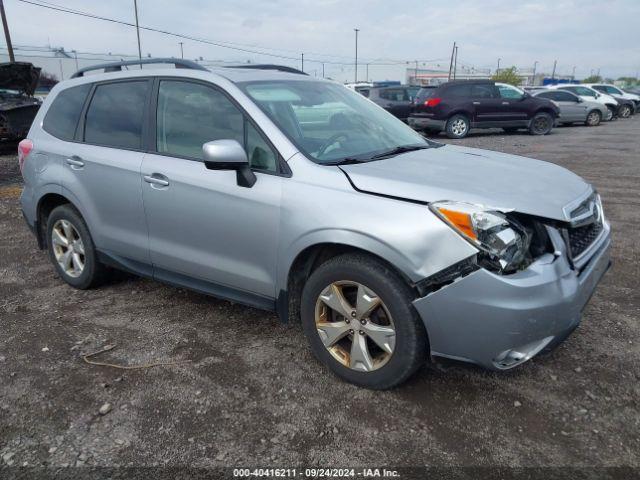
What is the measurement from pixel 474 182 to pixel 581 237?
27.1 inches

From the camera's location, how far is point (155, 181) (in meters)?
3.42

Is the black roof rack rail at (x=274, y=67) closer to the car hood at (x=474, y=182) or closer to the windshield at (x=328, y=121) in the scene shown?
the windshield at (x=328, y=121)

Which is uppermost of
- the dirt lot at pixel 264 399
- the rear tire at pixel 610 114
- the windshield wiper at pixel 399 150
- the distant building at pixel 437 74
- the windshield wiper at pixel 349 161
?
the windshield wiper at pixel 349 161

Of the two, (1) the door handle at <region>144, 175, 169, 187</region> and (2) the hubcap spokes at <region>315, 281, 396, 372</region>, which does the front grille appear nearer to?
(2) the hubcap spokes at <region>315, 281, 396, 372</region>

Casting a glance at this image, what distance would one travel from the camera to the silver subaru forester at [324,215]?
2412 millimetres

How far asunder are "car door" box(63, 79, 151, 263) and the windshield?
3.26 ft

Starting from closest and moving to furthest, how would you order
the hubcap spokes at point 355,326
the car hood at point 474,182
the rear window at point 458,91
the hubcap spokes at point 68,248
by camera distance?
the car hood at point 474,182
the hubcap spokes at point 355,326
the hubcap spokes at point 68,248
the rear window at point 458,91

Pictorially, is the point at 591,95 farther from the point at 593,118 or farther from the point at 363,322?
the point at 363,322

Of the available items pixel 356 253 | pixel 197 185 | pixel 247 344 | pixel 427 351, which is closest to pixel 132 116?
pixel 197 185

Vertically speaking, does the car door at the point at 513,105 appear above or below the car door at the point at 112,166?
below

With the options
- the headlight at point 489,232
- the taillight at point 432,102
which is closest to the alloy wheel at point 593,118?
the taillight at point 432,102

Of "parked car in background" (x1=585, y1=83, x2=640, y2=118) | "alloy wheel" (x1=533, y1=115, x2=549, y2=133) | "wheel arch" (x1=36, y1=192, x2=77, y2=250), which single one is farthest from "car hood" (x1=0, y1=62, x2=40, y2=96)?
"parked car in background" (x1=585, y1=83, x2=640, y2=118)

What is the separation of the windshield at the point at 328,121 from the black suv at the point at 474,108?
12.5 m

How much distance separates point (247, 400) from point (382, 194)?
134cm
